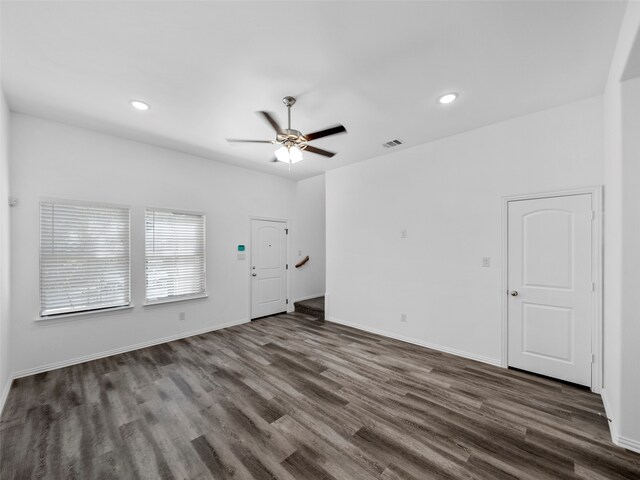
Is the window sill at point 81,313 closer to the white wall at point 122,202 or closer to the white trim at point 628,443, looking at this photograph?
the white wall at point 122,202

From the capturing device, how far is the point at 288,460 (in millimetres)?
1878

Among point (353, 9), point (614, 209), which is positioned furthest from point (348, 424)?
point (353, 9)

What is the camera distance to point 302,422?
2.28m

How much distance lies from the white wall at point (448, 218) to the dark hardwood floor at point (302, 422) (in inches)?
26.4

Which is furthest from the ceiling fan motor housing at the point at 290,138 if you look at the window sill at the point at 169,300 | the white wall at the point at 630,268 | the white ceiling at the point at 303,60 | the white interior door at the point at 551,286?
the window sill at the point at 169,300

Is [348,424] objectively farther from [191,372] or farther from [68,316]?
[68,316]

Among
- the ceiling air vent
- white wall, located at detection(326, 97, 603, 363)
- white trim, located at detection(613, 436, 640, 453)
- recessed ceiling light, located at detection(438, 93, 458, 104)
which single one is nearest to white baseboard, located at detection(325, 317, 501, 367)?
white wall, located at detection(326, 97, 603, 363)

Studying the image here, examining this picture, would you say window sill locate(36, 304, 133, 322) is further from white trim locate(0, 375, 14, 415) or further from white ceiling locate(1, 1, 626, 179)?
white ceiling locate(1, 1, 626, 179)

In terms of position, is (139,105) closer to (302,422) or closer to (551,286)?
(302,422)

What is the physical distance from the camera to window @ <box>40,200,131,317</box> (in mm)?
3199

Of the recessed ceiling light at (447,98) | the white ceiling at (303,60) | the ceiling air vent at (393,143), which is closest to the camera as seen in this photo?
the white ceiling at (303,60)

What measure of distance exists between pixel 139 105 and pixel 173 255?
2.23 meters

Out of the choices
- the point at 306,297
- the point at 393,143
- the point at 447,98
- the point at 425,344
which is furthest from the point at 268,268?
the point at 447,98

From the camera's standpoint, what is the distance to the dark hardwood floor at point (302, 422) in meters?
1.82
